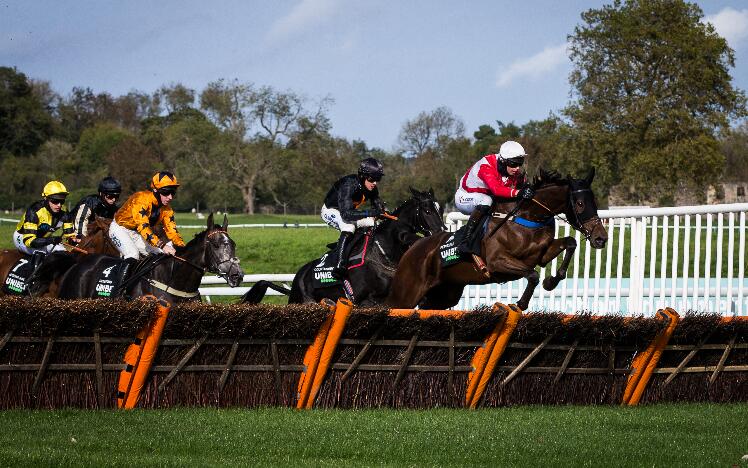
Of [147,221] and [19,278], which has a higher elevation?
[147,221]

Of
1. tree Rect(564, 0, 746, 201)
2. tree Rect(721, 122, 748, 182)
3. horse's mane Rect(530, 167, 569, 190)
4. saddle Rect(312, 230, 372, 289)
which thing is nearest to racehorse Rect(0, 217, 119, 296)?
saddle Rect(312, 230, 372, 289)

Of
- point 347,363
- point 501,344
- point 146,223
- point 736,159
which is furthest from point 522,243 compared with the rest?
point 736,159

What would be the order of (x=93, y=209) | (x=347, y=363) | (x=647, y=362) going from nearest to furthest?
(x=347, y=363)
(x=647, y=362)
(x=93, y=209)

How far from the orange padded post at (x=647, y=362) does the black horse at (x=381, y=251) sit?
3420 millimetres

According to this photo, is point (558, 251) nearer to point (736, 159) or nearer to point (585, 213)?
point (585, 213)

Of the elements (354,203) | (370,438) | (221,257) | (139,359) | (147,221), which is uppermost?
(354,203)

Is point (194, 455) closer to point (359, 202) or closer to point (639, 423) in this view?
point (639, 423)

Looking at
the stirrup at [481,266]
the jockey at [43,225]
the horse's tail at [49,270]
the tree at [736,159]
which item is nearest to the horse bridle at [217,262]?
the horse's tail at [49,270]

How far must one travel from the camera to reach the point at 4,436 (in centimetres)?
635

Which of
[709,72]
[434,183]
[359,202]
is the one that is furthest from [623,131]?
[359,202]

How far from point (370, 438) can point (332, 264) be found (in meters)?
5.44

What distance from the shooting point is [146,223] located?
11.6m

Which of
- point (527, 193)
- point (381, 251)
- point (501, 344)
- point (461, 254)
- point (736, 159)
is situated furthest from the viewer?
point (736, 159)

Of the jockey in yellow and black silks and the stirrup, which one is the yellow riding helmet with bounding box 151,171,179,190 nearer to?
the jockey in yellow and black silks
